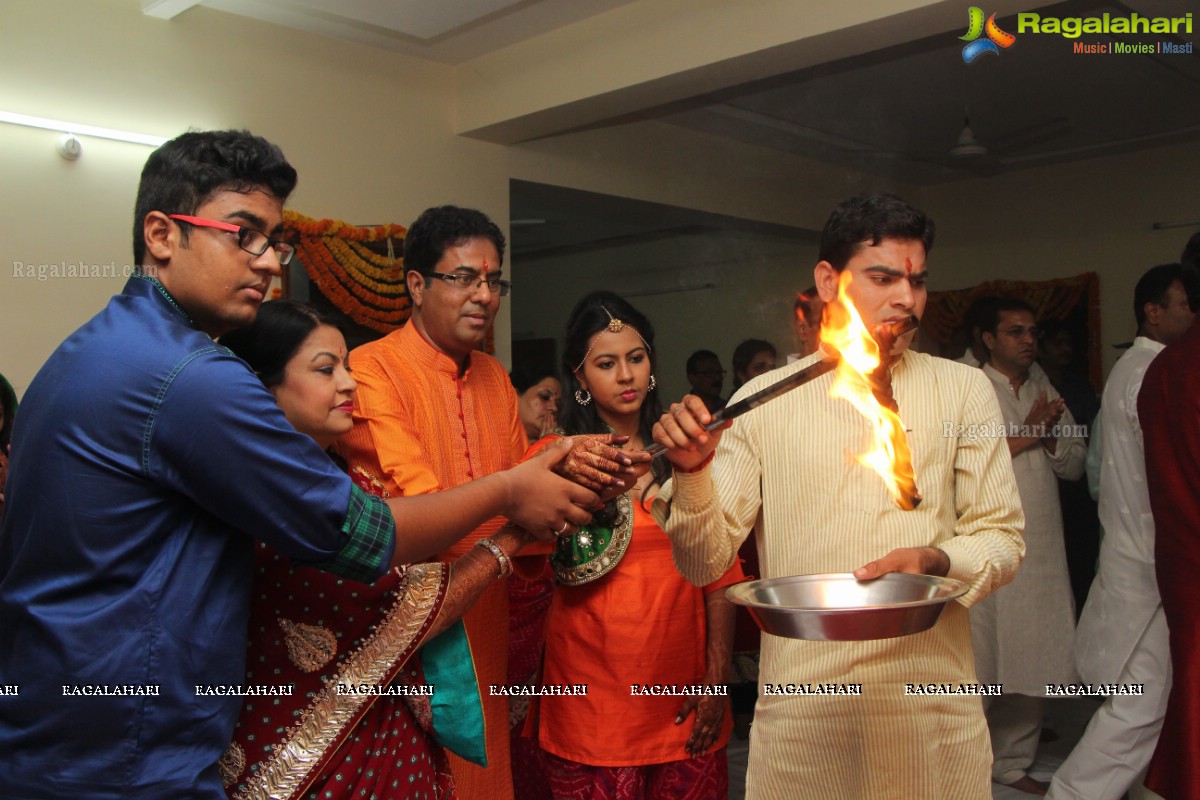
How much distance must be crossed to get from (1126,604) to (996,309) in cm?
124

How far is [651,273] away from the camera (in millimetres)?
5145

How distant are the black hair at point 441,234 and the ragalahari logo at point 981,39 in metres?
2.00

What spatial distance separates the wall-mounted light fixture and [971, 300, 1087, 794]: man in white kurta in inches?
143

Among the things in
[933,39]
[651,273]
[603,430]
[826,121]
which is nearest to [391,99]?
[651,273]

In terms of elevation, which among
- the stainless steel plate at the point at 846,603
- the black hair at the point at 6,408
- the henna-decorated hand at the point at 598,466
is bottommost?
the stainless steel plate at the point at 846,603

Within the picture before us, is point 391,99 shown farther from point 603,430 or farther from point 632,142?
point 603,430

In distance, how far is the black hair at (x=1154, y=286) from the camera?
12.0ft

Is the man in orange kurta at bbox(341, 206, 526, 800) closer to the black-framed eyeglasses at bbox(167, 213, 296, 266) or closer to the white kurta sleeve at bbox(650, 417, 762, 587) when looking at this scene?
the white kurta sleeve at bbox(650, 417, 762, 587)

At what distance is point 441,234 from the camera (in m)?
2.86

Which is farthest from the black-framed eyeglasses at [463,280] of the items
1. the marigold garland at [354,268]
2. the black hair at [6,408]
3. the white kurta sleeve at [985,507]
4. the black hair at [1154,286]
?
the black hair at [1154,286]

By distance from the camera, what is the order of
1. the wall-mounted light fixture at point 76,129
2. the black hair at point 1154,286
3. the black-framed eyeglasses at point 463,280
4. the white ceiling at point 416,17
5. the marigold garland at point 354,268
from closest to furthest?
the black-framed eyeglasses at point 463,280 < the black hair at point 1154,286 < the wall-mounted light fixture at point 76,129 < the white ceiling at point 416,17 < the marigold garland at point 354,268

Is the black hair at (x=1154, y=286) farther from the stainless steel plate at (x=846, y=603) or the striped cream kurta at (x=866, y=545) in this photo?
the stainless steel plate at (x=846, y=603)

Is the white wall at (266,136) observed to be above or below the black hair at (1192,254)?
above

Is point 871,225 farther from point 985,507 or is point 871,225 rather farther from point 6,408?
point 6,408
